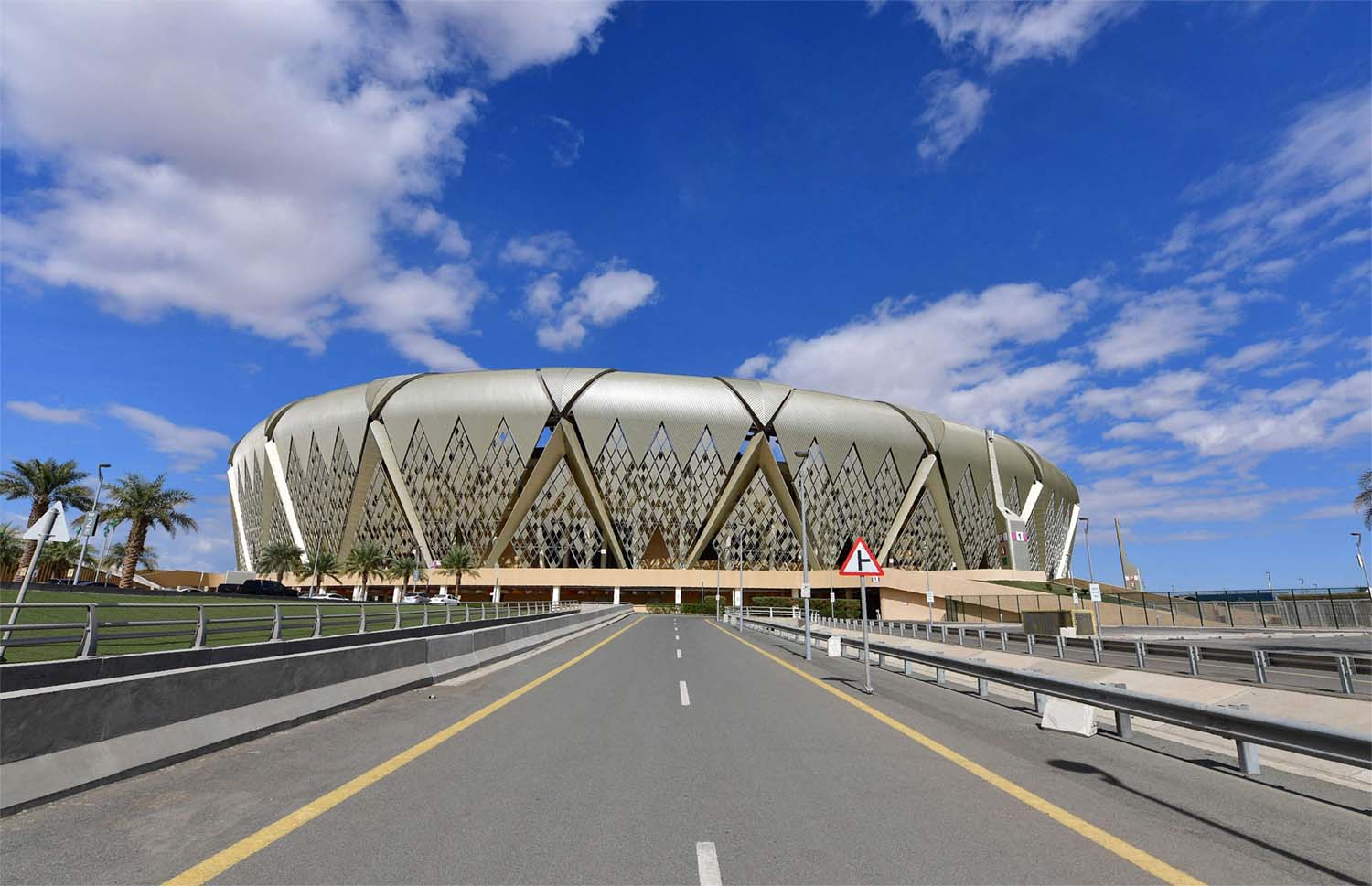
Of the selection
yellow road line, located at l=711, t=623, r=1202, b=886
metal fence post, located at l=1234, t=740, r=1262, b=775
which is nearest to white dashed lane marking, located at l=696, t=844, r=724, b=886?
yellow road line, located at l=711, t=623, r=1202, b=886

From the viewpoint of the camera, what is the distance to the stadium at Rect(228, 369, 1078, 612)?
254 feet

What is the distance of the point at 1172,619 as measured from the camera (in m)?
47.6

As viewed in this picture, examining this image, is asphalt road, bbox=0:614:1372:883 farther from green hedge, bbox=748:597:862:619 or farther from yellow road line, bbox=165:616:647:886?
green hedge, bbox=748:597:862:619

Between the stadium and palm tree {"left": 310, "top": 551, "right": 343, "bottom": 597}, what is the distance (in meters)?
1.94

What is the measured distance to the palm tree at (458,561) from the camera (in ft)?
233

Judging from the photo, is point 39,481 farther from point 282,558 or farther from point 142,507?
point 282,558

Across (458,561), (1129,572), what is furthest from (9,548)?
(1129,572)

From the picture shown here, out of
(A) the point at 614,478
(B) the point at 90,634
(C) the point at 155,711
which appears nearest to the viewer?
(C) the point at 155,711

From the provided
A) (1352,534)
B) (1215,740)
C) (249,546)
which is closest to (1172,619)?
(1352,534)

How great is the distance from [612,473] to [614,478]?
0.66m

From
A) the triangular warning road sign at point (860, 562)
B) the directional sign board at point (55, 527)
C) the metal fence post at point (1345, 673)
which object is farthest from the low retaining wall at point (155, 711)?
the metal fence post at point (1345, 673)

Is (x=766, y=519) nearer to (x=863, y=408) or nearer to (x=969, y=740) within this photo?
(x=863, y=408)

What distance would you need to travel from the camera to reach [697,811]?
5016 mm

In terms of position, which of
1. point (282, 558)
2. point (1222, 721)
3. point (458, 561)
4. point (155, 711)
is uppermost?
point (282, 558)
